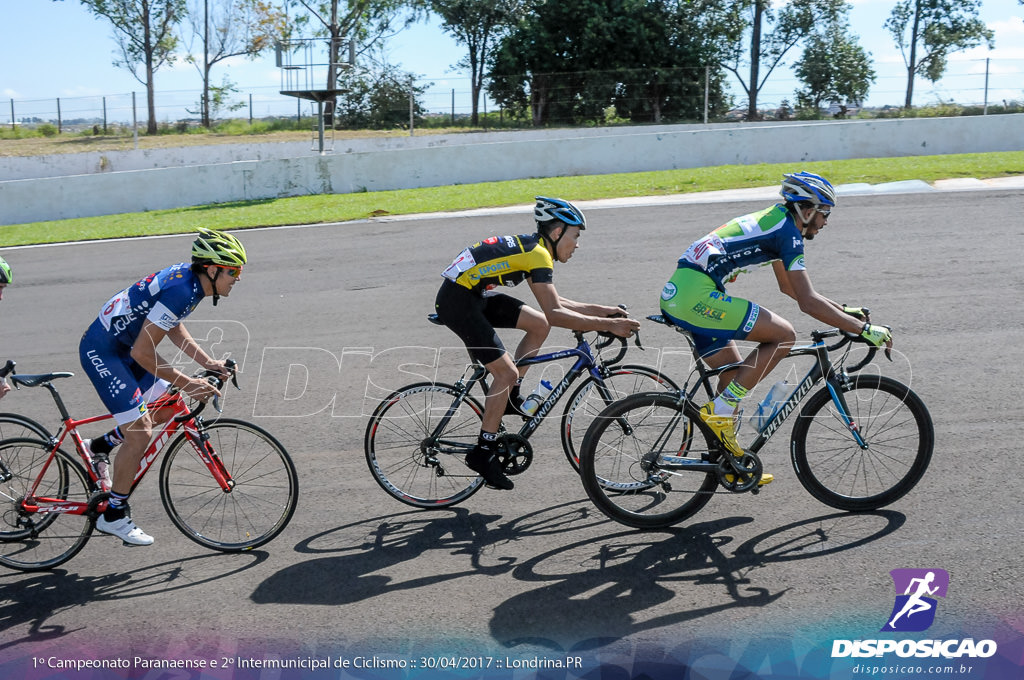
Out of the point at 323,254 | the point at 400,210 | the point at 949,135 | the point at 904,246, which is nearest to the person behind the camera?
the point at 904,246

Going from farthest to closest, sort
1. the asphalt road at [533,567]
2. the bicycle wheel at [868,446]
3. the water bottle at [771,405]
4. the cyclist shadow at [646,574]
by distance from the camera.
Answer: the water bottle at [771,405], the bicycle wheel at [868,446], the cyclist shadow at [646,574], the asphalt road at [533,567]

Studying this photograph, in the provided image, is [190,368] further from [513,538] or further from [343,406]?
[513,538]

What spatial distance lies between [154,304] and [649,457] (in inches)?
115

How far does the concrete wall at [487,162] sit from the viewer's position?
2120 centimetres

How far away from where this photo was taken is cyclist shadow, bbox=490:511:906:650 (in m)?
4.45

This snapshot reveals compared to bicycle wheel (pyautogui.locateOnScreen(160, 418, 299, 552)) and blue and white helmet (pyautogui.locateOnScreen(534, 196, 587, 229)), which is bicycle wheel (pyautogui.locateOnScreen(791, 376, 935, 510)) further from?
bicycle wheel (pyautogui.locateOnScreen(160, 418, 299, 552))

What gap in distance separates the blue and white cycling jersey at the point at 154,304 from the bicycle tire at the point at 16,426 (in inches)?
29.7

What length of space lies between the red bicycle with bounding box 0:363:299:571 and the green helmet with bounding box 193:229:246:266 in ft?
1.96

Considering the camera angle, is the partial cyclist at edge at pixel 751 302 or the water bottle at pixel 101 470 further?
the water bottle at pixel 101 470

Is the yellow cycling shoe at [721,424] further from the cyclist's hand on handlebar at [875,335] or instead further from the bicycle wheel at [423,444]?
the bicycle wheel at [423,444]

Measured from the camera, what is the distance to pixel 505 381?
5.67m

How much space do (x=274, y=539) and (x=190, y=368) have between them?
410 centimetres

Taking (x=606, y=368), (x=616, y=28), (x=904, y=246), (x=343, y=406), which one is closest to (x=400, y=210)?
(x=904, y=246)

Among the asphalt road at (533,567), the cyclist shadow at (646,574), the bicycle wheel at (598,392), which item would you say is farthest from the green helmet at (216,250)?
the cyclist shadow at (646,574)
